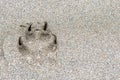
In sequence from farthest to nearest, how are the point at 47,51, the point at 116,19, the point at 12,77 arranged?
the point at 116,19 < the point at 47,51 < the point at 12,77

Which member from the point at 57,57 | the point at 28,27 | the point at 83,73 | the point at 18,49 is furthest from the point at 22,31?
the point at 83,73

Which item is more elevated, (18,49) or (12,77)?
(18,49)

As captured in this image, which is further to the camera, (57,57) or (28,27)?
(28,27)

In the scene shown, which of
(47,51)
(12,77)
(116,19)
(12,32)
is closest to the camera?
(12,77)

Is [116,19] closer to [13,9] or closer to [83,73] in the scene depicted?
[83,73]

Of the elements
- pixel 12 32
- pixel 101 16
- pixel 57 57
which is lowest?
pixel 57 57
